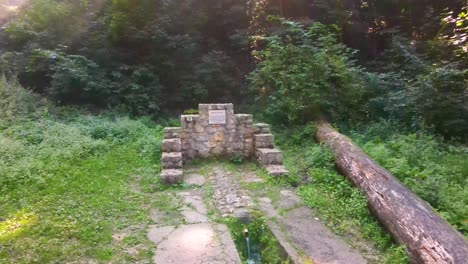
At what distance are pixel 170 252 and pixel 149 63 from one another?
8827mm

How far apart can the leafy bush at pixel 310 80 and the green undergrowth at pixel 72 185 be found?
10.4 feet

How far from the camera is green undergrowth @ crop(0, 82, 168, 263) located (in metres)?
3.73

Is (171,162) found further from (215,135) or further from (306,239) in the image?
(306,239)

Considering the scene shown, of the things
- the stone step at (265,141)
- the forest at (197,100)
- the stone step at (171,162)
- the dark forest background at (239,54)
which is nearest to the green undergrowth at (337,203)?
the forest at (197,100)

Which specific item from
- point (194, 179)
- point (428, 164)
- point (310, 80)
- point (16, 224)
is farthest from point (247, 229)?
point (310, 80)

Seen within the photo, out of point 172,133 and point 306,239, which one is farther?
point 172,133

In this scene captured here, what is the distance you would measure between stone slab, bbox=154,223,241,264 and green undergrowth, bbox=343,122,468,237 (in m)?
2.39

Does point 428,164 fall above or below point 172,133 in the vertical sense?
below

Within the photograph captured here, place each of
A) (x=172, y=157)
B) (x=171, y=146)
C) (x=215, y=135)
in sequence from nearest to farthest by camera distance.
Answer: (x=172, y=157) → (x=171, y=146) → (x=215, y=135)

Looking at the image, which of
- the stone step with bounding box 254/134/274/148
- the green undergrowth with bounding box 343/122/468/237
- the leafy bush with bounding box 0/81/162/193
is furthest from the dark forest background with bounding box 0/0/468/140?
the stone step with bounding box 254/134/274/148

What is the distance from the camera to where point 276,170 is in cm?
618

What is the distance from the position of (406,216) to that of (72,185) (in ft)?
14.4

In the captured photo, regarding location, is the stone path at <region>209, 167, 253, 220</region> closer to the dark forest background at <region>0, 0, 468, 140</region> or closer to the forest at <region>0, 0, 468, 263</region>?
the forest at <region>0, 0, 468, 263</region>

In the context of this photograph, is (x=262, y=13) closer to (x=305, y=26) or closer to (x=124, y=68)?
(x=305, y=26)
